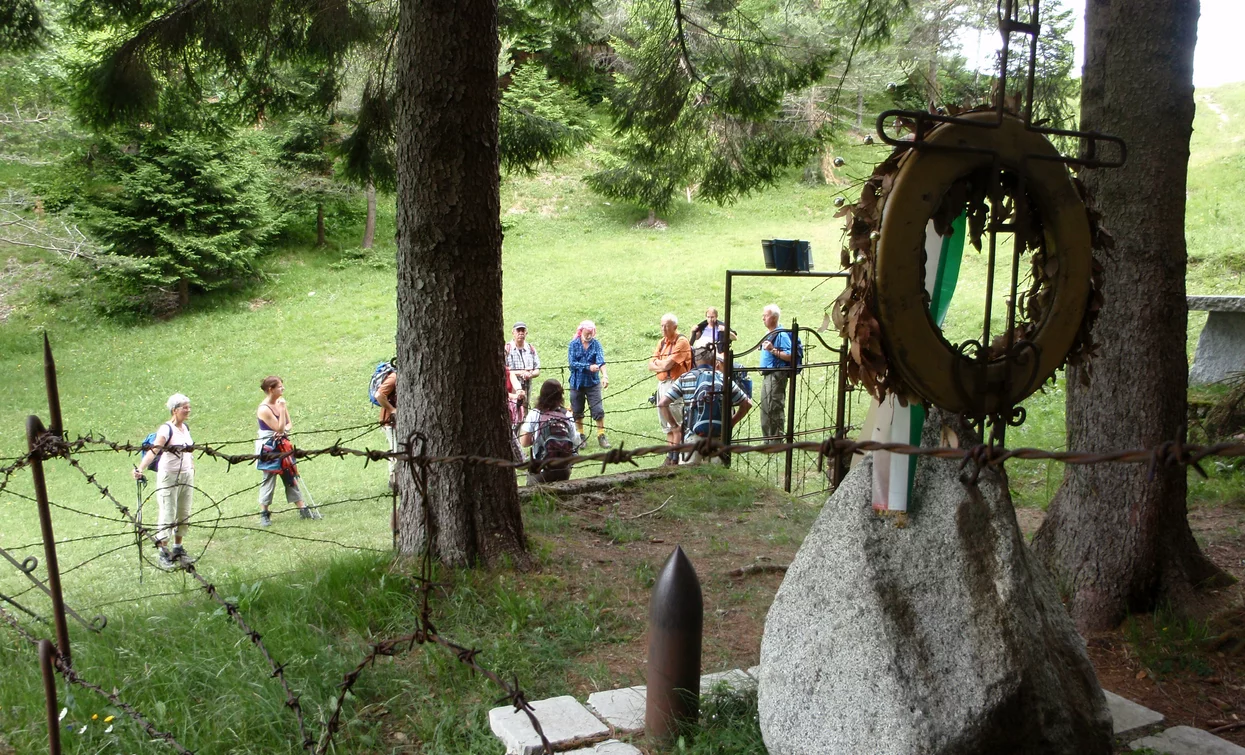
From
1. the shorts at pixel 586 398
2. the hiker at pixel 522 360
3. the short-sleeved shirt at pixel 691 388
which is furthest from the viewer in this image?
the shorts at pixel 586 398

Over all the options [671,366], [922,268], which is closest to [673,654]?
[922,268]

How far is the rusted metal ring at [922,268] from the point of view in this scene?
2305 millimetres

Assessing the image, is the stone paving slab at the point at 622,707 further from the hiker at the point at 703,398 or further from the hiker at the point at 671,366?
the hiker at the point at 671,366

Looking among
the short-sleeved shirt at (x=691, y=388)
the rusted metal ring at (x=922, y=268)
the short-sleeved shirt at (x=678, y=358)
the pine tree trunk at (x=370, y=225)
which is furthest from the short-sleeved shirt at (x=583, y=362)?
the pine tree trunk at (x=370, y=225)

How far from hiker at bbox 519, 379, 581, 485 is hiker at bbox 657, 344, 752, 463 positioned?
4.52 ft

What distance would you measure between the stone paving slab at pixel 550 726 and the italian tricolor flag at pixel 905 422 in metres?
1.36

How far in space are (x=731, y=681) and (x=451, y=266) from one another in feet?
8.41

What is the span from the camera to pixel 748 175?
8.54 metres

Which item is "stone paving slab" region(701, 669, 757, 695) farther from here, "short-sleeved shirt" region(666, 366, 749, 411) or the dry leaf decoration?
"short-sleeved shirt" region(666, 366, 749, 411)

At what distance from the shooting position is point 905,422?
2.63 m

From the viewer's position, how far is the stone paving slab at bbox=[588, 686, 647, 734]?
3.25 m

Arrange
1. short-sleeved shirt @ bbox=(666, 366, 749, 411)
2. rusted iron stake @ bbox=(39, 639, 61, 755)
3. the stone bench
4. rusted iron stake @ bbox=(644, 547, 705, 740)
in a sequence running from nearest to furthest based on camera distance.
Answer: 1. rusted iron stake @ bbox=(39, 639, 61, 755)
2. rusted iron stake @ bbox=(644, 547, 705, 740)
3. short-sleeved shirt @ bbox=(666, 366, 749, 411)
4. the stone bench

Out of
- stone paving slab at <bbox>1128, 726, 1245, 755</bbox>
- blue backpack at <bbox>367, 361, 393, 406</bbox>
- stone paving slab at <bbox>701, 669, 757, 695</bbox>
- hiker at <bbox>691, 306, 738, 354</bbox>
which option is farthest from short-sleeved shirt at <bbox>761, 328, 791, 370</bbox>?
stone paving slab at <bbox>1128, 726, 1245, 755</bbox>

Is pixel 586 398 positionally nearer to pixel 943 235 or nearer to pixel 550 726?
pixel 550 726
